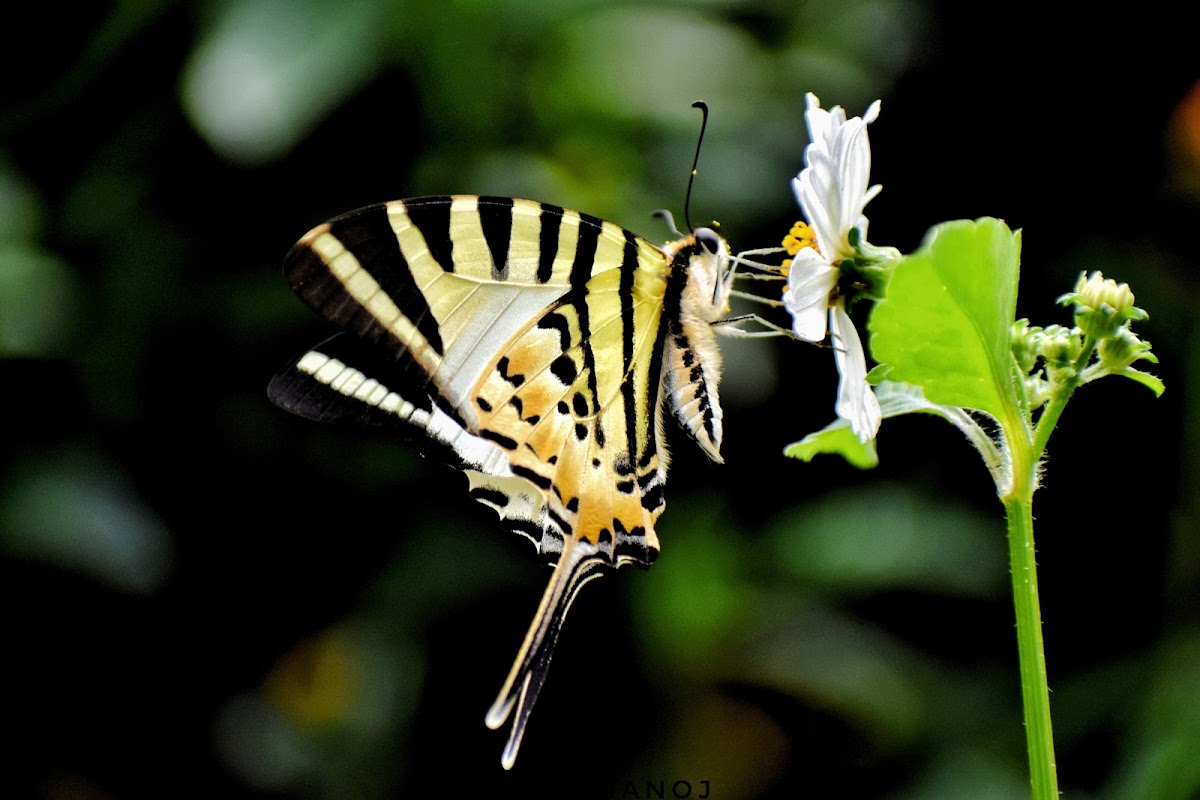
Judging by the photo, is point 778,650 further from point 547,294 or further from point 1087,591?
point 547,294

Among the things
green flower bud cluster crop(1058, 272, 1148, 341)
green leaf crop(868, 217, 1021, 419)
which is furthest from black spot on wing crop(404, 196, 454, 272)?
green flower bud cluster crop(1058, 272, 1148, 341)

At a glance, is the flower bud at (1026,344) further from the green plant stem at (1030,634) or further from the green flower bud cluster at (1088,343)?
the green plant stem at (1030,634)

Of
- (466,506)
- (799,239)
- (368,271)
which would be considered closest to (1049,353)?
(799,239)

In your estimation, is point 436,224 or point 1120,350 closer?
point 1120,350

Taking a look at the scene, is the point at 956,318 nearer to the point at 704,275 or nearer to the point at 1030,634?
the point at 1030,634

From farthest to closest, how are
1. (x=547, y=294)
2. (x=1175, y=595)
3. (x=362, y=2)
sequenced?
(x=1175, y=595), (x=362, y=2), (x=547, y=294)

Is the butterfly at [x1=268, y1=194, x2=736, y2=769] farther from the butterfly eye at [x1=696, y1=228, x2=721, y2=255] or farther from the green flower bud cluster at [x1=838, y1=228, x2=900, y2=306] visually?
the green flower bud cluster at [x1=838, y1=228, x2=900, y2=306]

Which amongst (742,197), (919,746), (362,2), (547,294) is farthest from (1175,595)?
(362,2)
